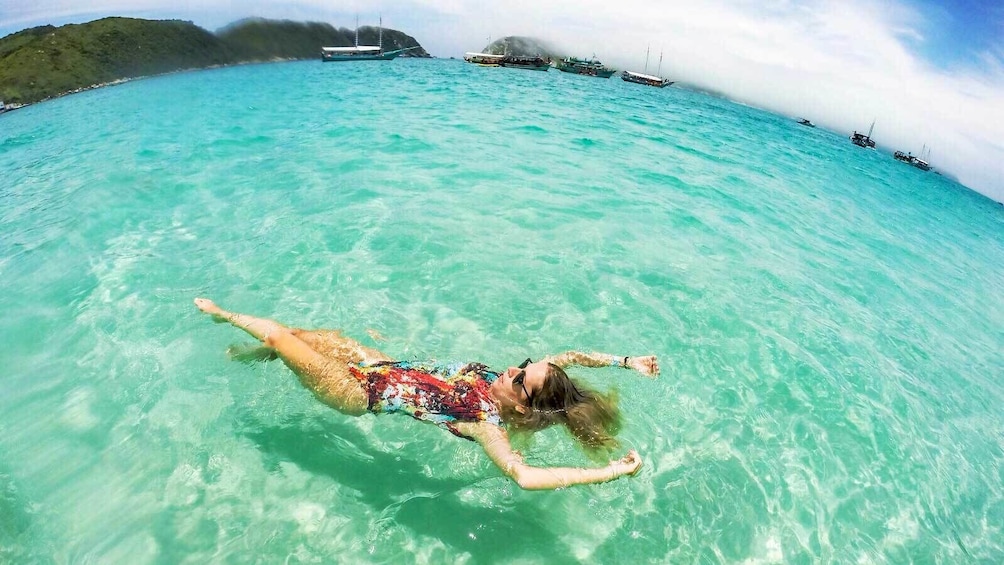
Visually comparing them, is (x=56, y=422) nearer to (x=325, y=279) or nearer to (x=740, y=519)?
(x=325, y=279)

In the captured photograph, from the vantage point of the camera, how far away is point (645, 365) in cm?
511

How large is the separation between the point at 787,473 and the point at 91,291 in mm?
10327

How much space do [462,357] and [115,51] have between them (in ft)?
344

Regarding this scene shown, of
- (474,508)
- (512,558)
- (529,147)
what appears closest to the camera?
(512,558)

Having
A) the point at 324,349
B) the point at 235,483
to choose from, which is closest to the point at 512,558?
the point at 235,483

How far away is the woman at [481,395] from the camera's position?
12.9ft

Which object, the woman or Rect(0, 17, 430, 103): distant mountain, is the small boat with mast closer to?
Rect(0, 17, 430, 103): distant mountain

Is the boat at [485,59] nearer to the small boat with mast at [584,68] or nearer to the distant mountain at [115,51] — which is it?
the small boat with mast at [584,68]

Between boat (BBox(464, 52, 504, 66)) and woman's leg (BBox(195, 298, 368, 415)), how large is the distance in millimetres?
104194

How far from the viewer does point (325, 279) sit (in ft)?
24.8

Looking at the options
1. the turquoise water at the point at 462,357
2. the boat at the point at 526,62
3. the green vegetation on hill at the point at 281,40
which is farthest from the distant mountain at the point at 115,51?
the turquoise water at the point at 462,357

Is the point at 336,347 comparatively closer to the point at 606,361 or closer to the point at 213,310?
the point at 213,310

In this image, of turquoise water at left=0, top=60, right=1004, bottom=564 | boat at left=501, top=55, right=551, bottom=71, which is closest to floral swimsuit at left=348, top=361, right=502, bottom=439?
turquoise water at left=0, top=60, right=1004, bottom=564

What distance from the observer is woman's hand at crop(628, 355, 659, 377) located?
199 inches
